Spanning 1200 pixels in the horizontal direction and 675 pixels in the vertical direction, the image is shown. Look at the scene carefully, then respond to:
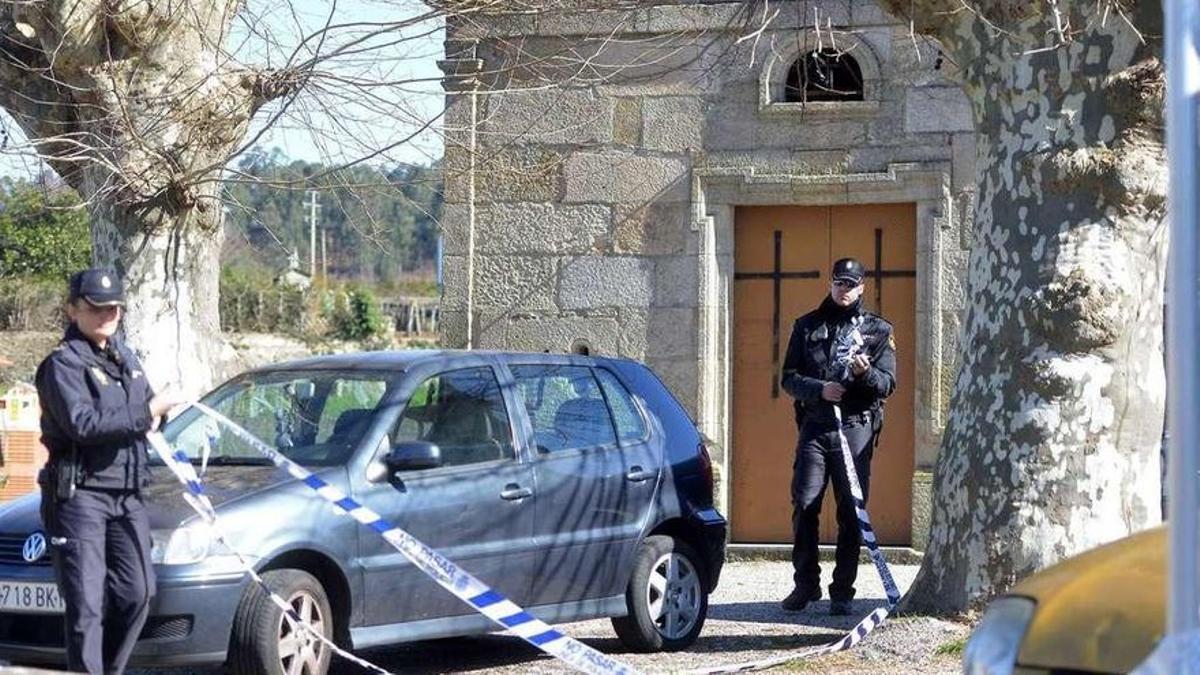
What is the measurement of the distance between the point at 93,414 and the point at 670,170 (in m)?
7.32

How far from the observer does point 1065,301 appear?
841 centimetres

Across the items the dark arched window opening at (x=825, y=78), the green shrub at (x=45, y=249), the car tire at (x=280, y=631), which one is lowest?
the car tire at (x=280, y=631)

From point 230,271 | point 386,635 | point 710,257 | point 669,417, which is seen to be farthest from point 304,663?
point 230,271

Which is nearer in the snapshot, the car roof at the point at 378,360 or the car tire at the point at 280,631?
the car tire at the point at 280,631

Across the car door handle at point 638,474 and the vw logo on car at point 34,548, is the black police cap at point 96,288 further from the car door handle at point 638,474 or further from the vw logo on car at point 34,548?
the car door handle at point 638,474

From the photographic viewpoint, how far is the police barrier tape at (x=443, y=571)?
7816mm

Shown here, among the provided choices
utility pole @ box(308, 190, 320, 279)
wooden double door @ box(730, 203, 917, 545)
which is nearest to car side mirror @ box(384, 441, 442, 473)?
wooden double door @ box(730, 203, 917, 545)

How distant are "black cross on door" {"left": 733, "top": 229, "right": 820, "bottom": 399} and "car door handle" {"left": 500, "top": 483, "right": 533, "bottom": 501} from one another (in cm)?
535

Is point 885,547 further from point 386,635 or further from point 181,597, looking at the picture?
point 181,597

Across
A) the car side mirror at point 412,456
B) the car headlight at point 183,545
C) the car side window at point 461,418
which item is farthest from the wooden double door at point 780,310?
the car headlight at point 183,545

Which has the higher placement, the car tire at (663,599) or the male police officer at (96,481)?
the male police officer at (96,481)

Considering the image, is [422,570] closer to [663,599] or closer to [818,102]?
[663,599]

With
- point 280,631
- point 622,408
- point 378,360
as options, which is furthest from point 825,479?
point 280,631

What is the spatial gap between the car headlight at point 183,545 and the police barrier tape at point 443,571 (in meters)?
0.24
